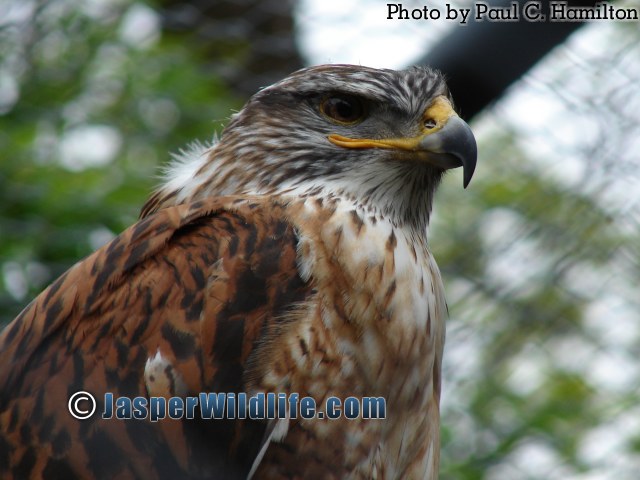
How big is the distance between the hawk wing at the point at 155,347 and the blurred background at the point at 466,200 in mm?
1133

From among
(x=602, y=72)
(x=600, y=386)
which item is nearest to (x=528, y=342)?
(x=600, y=386)

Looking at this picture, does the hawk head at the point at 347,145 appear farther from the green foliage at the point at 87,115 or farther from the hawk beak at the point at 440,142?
the green foliage at the point at 87,115

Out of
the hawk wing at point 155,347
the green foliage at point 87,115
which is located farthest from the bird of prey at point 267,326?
the green foliage at point 87,115

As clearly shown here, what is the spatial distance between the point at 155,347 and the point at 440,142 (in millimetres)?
824

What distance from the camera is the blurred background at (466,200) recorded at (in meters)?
3.51

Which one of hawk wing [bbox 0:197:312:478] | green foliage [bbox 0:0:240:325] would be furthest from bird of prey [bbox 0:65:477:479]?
green foliage [bbox 0:0:240:325]

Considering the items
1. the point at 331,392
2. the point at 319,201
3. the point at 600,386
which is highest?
the point at 319,201

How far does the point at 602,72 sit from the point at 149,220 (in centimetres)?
224

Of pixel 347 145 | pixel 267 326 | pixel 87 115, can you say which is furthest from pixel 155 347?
pixel 87 115

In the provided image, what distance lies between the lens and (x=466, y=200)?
4777 millimetres

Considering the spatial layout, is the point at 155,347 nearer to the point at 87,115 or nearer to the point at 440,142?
the point at 440,142

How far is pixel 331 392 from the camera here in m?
2.07

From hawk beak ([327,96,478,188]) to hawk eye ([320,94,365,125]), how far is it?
0.07 m

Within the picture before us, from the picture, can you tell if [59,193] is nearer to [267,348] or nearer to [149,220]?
[149,220]
